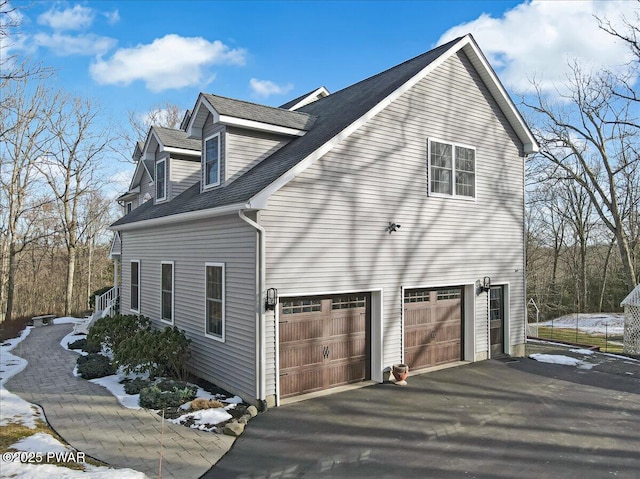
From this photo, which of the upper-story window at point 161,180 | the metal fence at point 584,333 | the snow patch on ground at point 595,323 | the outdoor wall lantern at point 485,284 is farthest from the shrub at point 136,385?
the snow patch on ground at point 595,323

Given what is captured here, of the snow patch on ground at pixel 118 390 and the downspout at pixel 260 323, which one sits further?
the snow patch on ground at pixel 118 390

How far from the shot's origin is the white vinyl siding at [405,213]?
888cm

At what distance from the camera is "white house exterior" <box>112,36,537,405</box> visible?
870 centimetres

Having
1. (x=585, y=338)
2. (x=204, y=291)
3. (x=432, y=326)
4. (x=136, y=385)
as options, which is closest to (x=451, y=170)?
(x=432, y=326)

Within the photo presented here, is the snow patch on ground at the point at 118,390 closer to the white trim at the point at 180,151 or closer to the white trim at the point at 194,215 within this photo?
the white trim at the point at 194,215

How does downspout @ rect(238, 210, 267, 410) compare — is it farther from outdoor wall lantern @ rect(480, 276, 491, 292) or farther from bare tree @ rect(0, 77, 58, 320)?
bare tree @ rect(0, 77, 58, 320)

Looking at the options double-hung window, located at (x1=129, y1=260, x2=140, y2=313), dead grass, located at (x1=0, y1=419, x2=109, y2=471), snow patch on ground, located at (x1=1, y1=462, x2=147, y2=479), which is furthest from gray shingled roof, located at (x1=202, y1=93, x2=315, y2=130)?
snow patch on ground, located at (x1=1, y1=462, x2=147, y2=479)

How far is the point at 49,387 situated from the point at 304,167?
25.0 ft

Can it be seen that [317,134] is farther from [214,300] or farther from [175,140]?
[175,140]

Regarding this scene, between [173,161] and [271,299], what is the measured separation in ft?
24.6

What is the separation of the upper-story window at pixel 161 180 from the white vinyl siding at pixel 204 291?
4.48 ft

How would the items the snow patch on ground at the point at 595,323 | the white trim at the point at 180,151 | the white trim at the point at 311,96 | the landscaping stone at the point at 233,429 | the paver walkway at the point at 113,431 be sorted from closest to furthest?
the paver walkway at the point at 113,431, the landscaping stone at the point at 233,429, the white trim at the point at 180,151, the white trim at the point at 311,96, the snow patch on ground at the point at 595,323

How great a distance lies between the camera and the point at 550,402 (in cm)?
886

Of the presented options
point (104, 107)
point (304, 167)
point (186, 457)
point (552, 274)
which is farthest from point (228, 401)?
point (552, 274)
